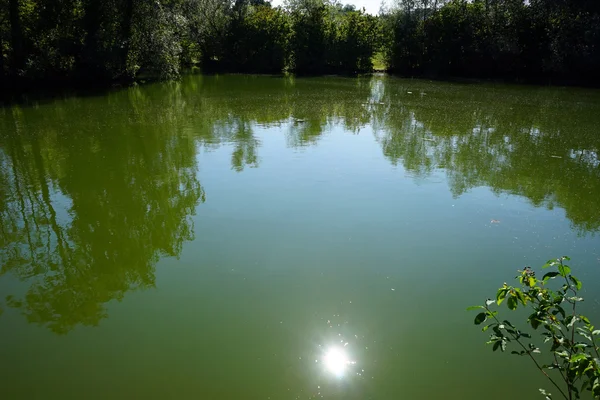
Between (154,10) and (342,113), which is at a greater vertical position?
(154,10)

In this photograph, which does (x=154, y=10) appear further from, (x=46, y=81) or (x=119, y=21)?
(x=46, y=81)

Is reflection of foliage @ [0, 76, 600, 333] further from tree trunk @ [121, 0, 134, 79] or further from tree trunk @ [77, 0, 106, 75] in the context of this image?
tree trunk @ [121, 0, 134, 79]

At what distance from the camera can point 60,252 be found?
15.9ft

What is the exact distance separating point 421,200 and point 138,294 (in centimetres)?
413

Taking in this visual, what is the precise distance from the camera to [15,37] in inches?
639

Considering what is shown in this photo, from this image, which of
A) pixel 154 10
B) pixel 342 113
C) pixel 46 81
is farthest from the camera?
pixel 154 10

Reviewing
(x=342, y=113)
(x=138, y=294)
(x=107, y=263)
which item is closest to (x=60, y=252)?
(x=107, y=263)

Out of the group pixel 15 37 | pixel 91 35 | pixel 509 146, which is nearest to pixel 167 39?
pixel 91 35

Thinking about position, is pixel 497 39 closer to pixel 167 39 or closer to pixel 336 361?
pixel 167 39

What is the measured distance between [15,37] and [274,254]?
56.2 ft

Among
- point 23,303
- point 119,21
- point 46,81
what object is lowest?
point 23,303

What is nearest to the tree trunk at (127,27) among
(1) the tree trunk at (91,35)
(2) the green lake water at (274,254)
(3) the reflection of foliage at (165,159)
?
(1) the tree trunk at (91,35)

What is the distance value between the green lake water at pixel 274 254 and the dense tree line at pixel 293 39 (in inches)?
343

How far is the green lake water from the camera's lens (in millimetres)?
3045
